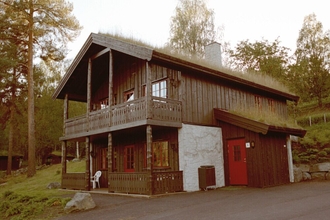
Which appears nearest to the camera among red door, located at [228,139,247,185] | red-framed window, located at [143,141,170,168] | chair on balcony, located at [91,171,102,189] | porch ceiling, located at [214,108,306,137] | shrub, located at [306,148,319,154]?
porch ceiling, located at [214,108,306,137]

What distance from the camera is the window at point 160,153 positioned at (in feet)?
47.1

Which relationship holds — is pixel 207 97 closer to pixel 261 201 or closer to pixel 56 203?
pixel 261 201

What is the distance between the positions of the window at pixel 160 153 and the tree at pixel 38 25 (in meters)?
14.5

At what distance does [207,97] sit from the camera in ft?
51.6

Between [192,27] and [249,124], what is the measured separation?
20.1 metres

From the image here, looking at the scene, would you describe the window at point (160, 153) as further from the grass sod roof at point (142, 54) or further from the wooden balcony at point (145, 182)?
the grass sod roof at point (142, 54)

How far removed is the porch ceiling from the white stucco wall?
2.55 ft

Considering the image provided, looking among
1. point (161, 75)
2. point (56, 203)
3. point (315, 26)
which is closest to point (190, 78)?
point (161, 75)

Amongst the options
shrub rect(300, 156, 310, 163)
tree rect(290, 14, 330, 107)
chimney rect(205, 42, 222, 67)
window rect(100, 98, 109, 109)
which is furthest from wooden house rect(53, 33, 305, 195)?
tree rect(290, 14, 330, 107)

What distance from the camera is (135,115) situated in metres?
13.1

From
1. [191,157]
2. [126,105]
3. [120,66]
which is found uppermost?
[120,66]

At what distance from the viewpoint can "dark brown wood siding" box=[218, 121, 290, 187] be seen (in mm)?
13742

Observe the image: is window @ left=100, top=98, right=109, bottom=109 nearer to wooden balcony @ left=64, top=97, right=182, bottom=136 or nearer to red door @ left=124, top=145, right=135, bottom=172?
wooden balcony @ left=64, top=97, right=182, bottom=136

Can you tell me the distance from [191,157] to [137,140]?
350cm
